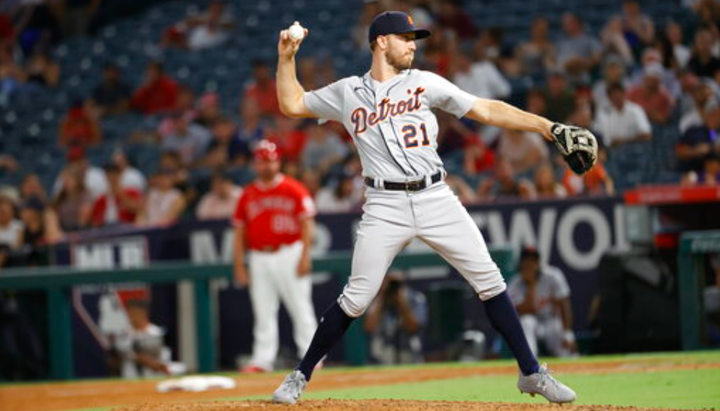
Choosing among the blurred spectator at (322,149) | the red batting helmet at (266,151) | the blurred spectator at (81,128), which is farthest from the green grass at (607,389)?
the blurred spectator at (81,128)

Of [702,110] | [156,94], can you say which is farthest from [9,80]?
[702,110]

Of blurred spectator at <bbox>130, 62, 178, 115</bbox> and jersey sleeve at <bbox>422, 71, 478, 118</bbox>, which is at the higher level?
blurred spectator at <bbox>130, 62, 178, 115</bbox>

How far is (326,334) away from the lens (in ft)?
20.3

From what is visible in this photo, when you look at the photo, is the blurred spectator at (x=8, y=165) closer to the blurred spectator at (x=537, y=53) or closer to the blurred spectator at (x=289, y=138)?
the blurred spectator at (x=289, y=138)

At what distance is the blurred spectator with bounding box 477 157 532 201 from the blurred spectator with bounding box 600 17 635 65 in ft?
5.08

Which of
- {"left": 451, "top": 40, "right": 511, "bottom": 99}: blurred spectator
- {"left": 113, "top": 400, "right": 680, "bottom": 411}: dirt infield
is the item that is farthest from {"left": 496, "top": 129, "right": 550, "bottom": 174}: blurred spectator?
{"left": 113, "top": 400, "right": 680, "bottom": 411}: dirt infield

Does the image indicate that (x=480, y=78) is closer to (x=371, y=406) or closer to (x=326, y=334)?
(x=326, y=334)

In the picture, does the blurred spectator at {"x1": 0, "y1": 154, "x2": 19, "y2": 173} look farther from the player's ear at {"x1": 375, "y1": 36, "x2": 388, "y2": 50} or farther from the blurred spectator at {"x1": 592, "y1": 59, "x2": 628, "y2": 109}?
the player's ear at {"x1": 375, "y1": 36, "x2": 388, "y2": 50}

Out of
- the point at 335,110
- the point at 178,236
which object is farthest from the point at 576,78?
the point at 335,110

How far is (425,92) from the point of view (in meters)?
6.07

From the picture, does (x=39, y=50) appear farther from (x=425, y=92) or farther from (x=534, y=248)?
(x=425, y=92)

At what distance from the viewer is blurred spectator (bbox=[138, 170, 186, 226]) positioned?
44.4 feet

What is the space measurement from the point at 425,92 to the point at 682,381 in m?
2.68

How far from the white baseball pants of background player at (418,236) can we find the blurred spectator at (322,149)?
24.8 ft
